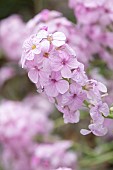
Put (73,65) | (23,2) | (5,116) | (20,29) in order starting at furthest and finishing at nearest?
(23,2)
(20,29)
(5,116)
(73,65)

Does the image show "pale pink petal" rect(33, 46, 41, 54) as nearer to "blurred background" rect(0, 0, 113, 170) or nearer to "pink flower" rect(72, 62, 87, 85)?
"pink flower" rect(72, 62, 87, 85)

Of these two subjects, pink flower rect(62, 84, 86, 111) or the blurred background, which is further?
the blurred background

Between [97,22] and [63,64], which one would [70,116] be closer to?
[63,64]

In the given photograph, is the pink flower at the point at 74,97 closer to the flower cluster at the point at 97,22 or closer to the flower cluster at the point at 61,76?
the flower cluster at the point at 61,76

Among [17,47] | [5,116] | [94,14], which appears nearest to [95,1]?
[94,14]

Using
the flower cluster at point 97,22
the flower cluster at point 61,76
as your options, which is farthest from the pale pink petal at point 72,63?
the flower cluster at point 97,22

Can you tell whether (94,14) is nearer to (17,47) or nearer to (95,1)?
(95,1)

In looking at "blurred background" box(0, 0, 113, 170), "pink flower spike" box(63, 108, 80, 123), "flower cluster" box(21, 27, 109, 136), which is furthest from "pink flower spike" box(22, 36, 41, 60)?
"blurred background" box(0, 0, 113, 170)

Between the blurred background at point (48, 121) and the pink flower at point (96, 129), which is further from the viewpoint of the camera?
the blurred background at point (48, 121)
